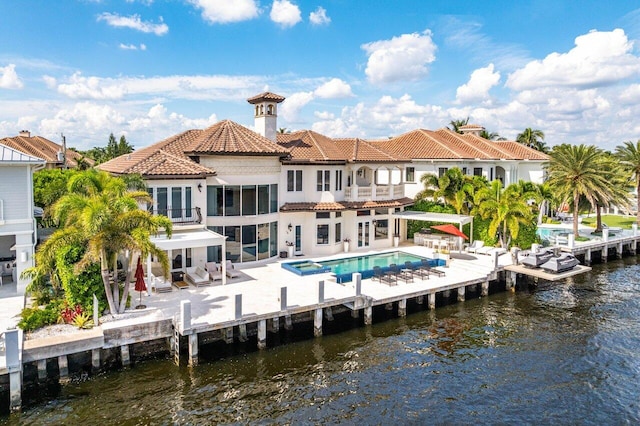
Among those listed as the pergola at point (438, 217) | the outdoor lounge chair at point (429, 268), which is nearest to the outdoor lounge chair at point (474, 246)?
the pergola at point (438, 217)

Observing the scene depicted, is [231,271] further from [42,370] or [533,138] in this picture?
[533,138]

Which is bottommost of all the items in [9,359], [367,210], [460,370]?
[460,370]

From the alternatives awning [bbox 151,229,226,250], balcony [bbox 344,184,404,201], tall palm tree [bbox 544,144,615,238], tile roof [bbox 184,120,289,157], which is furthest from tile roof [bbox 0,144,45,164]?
tall palm tree [bbox 544,144,615,238]

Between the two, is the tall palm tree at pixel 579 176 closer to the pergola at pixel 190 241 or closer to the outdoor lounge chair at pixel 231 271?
the outdoor lounge chair at pixel 231 271

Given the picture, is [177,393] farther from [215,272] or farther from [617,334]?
[617,334]

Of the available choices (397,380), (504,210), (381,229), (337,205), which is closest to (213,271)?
(337,205)

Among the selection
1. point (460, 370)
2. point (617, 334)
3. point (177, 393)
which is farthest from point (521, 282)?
point (177, 393)
